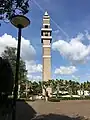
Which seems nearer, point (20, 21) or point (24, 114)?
point (20, 21)

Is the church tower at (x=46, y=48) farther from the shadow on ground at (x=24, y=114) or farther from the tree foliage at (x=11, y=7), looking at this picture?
the tree foliage at (x=11, y=7)

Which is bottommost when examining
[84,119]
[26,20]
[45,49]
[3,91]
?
[84,119]

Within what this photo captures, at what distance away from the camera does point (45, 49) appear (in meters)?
91.2

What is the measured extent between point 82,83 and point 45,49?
24.6 metres

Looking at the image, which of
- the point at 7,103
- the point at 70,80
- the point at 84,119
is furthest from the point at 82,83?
the point at 7,103

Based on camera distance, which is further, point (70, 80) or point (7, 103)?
point (70, 80)

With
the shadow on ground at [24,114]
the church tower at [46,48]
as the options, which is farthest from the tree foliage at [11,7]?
the church tower at [46,48]

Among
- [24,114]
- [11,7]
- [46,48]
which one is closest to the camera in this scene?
[11,7]

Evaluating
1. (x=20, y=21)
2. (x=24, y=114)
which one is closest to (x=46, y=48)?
(x=24, y=114)

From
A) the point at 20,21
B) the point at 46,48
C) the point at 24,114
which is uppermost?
the point at 46,48

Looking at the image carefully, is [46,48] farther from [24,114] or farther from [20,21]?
[20,21]

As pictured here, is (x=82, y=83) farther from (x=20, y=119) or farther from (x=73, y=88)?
(x=20, y=119)

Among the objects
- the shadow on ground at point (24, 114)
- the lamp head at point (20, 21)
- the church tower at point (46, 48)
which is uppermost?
the church tower at point (46, 48)

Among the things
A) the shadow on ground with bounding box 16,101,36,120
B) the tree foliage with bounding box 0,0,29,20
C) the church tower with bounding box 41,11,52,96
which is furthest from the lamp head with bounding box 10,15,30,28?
the church tower with bounding box 41,11,52,96
